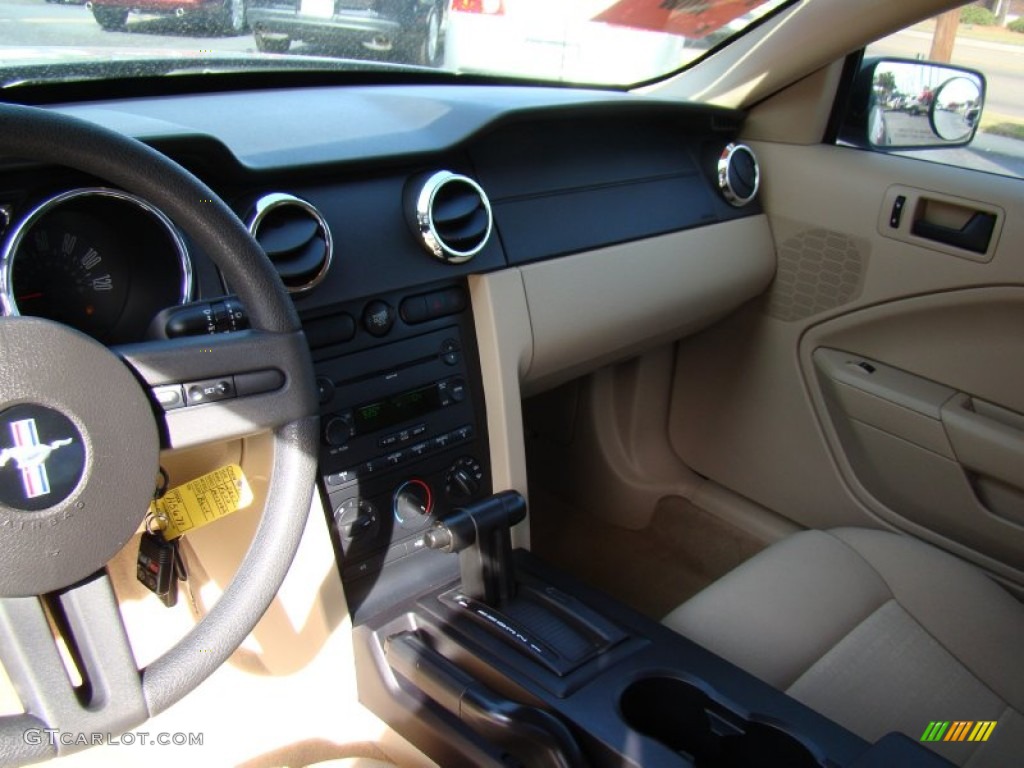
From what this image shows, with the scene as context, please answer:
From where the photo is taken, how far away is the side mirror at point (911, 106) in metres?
1.74

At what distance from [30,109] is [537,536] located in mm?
1724

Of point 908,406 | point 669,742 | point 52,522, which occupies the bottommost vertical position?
point 669,742

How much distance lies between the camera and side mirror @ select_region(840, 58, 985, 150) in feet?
5.71

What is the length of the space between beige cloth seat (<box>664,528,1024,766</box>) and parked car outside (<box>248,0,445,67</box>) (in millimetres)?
1052

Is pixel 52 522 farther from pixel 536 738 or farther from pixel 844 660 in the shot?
pixel 844 660

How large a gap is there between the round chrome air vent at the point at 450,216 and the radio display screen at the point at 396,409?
21 centimetres

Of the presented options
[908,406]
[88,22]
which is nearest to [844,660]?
[908,406]

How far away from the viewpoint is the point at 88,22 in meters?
1.23

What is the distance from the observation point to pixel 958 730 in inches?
47.1

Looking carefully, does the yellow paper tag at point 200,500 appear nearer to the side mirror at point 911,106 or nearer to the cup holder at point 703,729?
the cup holder at point 703,729

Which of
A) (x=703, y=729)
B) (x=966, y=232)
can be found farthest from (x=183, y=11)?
(x=966, y=232)

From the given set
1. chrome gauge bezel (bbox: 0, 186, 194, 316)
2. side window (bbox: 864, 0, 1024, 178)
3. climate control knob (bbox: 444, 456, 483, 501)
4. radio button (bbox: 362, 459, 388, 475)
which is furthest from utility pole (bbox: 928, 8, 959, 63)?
chrome gauge bezel (bbox: 0, 186, 194, 316)

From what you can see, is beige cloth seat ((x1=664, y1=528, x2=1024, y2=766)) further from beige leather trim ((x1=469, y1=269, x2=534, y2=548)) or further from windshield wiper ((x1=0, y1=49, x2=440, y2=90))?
windshield wiper ((x1=0, y1=49, x2=440, y2=90))


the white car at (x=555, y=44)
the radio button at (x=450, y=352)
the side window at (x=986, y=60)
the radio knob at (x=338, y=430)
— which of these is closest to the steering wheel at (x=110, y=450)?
the radio knob at (x=338, y=430)
